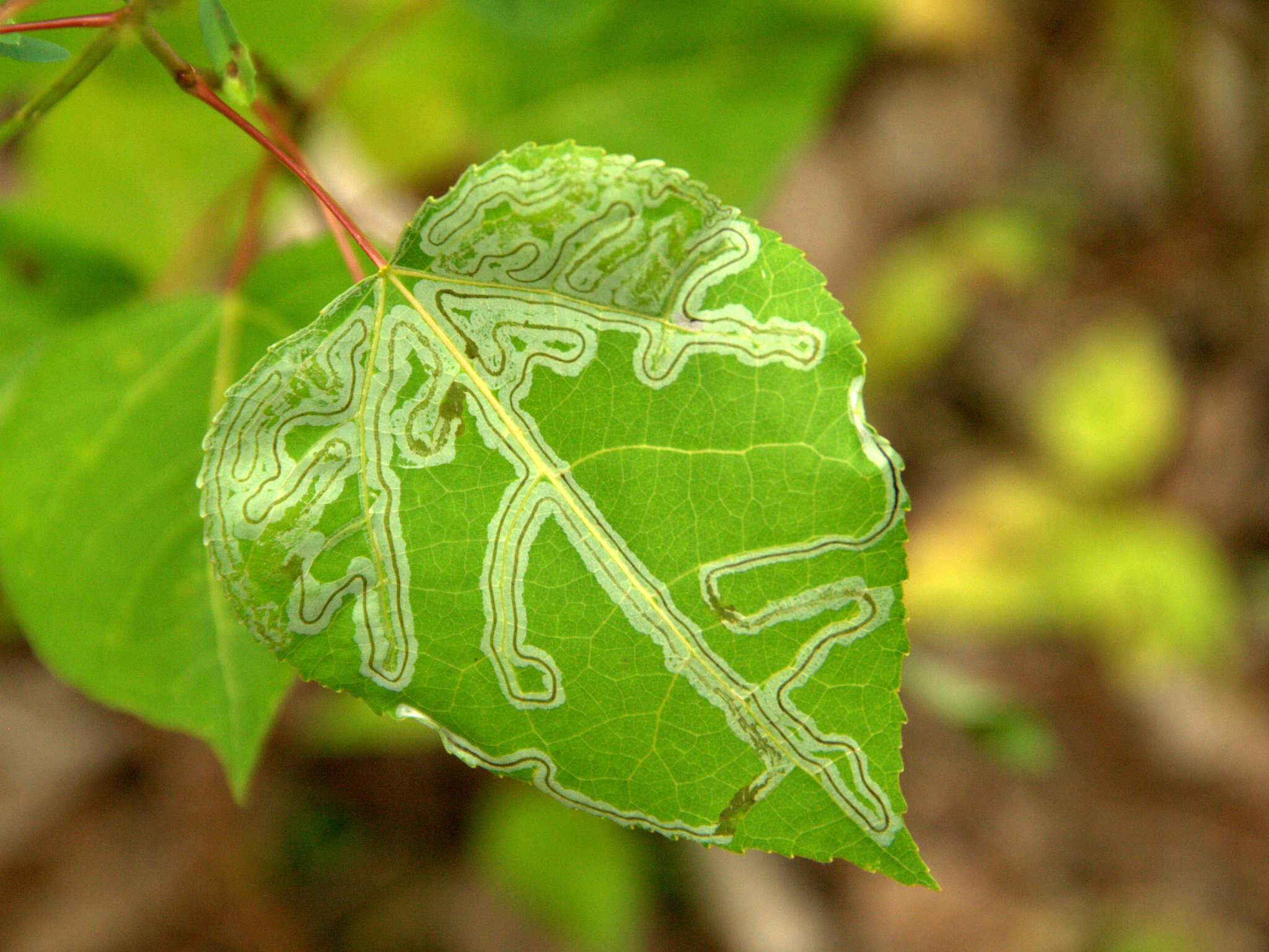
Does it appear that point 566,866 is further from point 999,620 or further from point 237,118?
point 237,118

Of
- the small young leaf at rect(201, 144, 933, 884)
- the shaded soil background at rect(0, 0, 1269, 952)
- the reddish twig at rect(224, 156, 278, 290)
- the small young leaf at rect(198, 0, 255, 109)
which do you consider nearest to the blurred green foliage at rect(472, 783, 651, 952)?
the shaded soil background at rect(0, 0, 1269, 952)

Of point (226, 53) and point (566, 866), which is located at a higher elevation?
point (226, 53)

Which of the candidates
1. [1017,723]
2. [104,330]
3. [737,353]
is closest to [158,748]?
[104,330]

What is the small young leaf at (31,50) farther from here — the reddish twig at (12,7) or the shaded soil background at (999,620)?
the shaded soil background at (999,620)

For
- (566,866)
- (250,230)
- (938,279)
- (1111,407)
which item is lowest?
(566,866)

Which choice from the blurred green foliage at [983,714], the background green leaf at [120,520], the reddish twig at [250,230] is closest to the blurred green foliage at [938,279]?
the blurred green foliage at [983,714]

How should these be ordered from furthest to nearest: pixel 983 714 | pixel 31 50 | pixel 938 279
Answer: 1. pixel 938 279
2. pixel 983 714
3. pixel 31 50

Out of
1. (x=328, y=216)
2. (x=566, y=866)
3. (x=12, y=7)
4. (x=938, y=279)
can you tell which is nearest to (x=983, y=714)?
(x=328, y=216)
